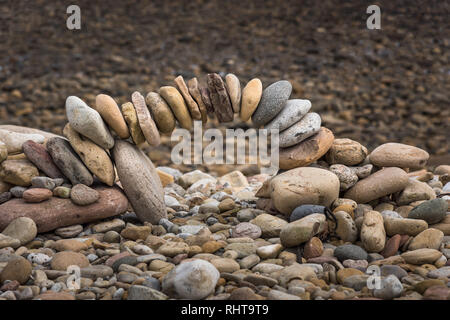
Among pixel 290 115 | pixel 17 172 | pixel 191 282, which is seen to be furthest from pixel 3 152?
pixel 290 115

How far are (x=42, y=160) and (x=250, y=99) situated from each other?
172cm

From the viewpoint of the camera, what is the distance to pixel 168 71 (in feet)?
31.3

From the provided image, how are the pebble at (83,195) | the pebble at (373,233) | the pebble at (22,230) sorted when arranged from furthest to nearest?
the pebble at (83,195) < the pebble at (22,230) < the pebble at (373,233)

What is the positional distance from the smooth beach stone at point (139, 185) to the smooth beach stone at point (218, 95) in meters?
0.76

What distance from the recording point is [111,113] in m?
3.96

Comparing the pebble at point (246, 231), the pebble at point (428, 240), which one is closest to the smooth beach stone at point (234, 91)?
the pebble at point (246, 231)

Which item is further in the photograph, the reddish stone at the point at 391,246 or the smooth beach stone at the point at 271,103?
the smooth beach stone at the point at 271,103

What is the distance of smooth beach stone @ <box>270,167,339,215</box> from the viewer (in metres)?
3.82

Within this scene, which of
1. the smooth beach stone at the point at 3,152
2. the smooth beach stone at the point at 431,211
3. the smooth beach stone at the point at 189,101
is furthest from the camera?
the smooth beach stone at the point at 189,101

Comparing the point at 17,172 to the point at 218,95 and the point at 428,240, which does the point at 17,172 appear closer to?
the point at 218,95

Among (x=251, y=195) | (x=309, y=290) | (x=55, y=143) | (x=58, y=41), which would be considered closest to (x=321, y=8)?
(x=58, y=41)

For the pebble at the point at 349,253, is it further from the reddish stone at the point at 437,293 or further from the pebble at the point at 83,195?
the pebble at the point at 83,195

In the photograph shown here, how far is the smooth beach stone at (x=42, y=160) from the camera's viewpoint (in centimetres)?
401
